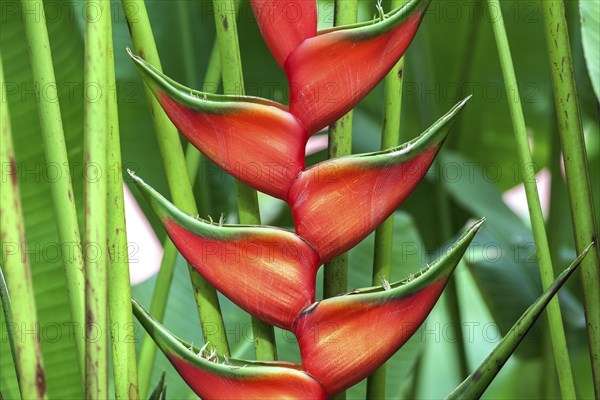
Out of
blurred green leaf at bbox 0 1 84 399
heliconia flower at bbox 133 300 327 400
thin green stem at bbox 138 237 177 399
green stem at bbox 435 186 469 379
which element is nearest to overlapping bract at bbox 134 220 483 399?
heliconia flower at bbox 133 300 327 400

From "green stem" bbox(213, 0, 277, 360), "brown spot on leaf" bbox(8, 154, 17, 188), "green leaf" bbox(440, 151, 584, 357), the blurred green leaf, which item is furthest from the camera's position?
"green leaf" bbox(440, 151, 584, 357)

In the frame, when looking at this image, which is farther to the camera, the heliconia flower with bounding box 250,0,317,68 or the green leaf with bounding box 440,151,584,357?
the green leaf with bounding box 440,151,584,357

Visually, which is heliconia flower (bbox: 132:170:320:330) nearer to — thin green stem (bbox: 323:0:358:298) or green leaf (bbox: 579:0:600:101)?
thin green stem (bbox: 323:0:358:298)

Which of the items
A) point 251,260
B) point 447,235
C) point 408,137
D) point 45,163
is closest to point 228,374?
point 251,260

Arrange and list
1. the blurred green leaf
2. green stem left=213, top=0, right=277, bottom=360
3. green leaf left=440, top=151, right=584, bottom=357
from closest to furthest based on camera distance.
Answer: green stem left=213, top=0, right=277, bottom=360 → the blurred green leaf → green leaf left=440, top=151, right=584, bottom=357

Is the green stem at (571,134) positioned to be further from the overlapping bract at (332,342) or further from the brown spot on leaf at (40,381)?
the brown spot on leaf at (40,381)

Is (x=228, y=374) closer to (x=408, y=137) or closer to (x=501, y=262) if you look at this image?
(x=501, y=262)
